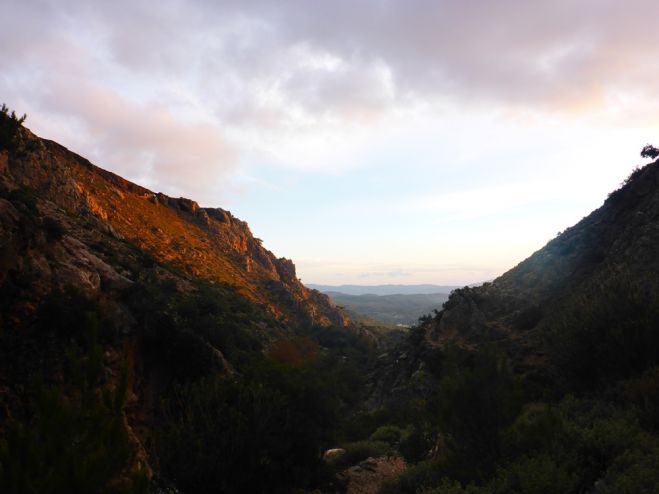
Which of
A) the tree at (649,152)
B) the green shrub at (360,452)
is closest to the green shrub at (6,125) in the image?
the green shrub at (360,452)

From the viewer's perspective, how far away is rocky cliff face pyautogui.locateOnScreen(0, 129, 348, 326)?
19875 millimetres

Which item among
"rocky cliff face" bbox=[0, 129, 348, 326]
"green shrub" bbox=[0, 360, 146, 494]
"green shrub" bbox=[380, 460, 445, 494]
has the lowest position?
"green shrub" bbox=[380, 460, 445, 494]

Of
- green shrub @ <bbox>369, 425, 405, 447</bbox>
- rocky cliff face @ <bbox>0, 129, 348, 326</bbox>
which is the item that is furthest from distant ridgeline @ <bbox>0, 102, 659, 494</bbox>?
rocky cliff face @ <bbox>0, 129, 348, 326</bbox>

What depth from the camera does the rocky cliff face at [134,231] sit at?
782 inches

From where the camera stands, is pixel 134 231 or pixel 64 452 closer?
pixel 64 452

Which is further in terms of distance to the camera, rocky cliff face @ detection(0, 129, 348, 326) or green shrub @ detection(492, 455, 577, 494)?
rocky cliff face @ detection(0, 129, 348, 326)

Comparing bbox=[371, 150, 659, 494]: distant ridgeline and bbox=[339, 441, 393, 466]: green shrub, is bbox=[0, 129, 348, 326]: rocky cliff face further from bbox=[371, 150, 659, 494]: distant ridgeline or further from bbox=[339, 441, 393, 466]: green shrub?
bbox=[371, 150, 659, 494]: distant ridgeline

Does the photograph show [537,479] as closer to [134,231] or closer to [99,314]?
[99,314]

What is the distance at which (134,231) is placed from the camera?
51.5 meters

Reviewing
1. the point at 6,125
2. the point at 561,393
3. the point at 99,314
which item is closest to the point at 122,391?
the point at 99,314

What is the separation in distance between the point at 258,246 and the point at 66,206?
46985mm

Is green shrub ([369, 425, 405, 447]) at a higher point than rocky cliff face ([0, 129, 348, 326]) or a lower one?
lower

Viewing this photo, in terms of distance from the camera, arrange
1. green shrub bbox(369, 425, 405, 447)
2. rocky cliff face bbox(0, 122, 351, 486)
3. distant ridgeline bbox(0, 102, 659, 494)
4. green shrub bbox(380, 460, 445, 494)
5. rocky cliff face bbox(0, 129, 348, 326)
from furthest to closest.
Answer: green shrub bbox(369, 425, 405, 447) < rocky cliff face bbox(0, 129, 348, 326) < green shrub bbox(380, 460, 445, 494) < distant ridgeline bbox(0, 102, 659, 494) < rocky cliff face bbox(0, 122, 351, 486)

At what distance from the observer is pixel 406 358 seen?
110ft
